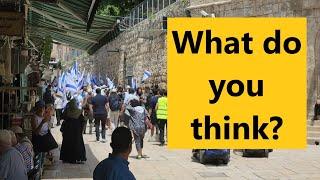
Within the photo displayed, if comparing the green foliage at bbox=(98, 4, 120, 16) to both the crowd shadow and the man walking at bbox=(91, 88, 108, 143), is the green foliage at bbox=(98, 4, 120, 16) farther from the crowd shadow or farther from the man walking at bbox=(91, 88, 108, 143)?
the crowd shadow

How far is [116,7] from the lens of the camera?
41531mm

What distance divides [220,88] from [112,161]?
915mm

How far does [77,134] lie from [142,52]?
60.5ft

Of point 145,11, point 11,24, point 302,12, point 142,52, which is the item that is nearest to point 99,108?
point 11,24

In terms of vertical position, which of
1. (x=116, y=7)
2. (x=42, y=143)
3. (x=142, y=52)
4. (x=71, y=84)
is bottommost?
(x=42, y=143)

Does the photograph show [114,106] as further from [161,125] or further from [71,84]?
[161,125]

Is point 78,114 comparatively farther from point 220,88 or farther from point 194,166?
point 220,88

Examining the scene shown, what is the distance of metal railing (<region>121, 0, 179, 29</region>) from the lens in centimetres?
2813

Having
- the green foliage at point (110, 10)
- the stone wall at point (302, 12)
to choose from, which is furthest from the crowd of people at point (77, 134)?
the green foliage at point (110, 10)

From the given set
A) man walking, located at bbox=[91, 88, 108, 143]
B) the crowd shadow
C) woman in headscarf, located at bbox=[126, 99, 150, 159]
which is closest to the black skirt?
the crowd shadow

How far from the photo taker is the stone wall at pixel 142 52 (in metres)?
26.1

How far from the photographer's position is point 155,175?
423 inches

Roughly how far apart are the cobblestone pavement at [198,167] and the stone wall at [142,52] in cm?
1166

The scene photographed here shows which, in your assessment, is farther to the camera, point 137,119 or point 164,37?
→ point 164,37
